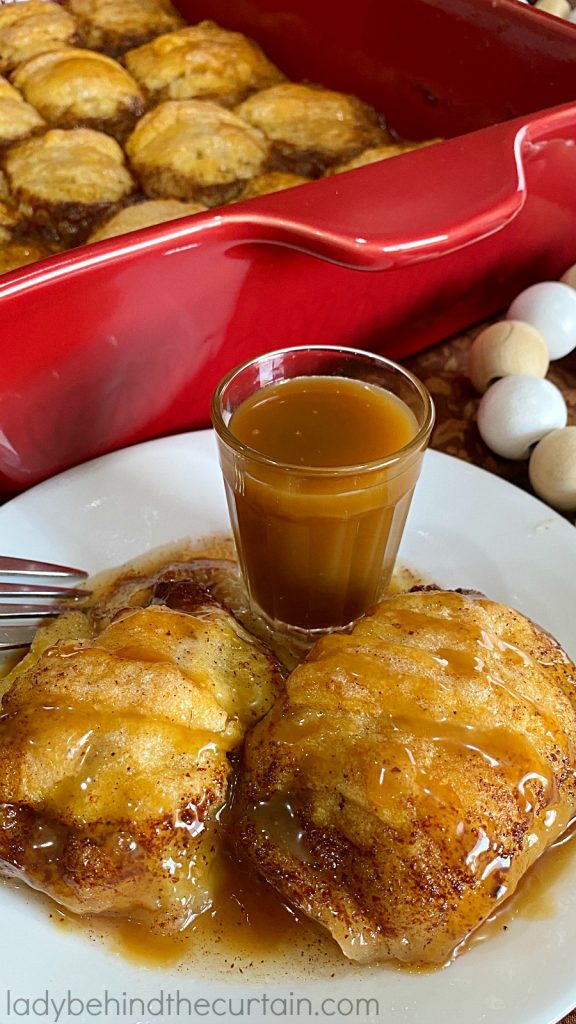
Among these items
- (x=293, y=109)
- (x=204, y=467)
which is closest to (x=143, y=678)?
(x=204, y=467)

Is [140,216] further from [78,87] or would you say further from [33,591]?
[33,591]

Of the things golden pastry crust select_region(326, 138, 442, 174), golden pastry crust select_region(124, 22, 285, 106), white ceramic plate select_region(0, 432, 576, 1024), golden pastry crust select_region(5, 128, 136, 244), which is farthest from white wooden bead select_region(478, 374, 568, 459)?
golden pastry crust select_region(124, 22, 285, 106)

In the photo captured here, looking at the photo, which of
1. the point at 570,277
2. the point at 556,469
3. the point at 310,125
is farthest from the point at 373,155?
the point at 556,469

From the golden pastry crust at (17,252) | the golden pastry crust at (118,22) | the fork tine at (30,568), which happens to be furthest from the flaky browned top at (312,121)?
the fork tine at (30,568)

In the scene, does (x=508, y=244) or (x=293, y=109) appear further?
(x=293, y=109)

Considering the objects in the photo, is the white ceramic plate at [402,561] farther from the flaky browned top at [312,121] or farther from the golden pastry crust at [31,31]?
the golden pastry crust at [31,31]

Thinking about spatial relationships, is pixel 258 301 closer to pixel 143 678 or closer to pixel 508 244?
pixel 508 244

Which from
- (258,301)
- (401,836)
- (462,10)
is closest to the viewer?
(401,836)
